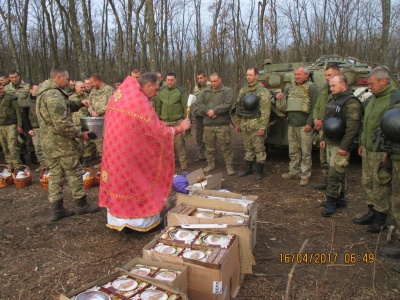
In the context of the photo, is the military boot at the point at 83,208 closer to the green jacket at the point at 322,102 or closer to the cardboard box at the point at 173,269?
the cardboard box at the point at 173,269

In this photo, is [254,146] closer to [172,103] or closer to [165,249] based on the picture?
[172,103]

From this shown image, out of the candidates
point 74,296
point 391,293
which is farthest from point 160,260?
point 391,293

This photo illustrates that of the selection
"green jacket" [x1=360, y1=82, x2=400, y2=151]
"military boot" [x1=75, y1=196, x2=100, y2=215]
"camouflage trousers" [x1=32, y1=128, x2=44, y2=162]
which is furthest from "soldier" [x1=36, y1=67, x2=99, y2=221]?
"green jacket" [x1=360, y1=82, x2=400, y2=151]

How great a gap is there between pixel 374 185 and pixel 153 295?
A: 3.08 meters

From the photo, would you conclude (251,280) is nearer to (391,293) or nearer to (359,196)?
(391,293)

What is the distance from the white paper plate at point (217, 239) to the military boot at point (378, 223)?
227 centimetres

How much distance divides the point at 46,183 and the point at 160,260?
444 cm

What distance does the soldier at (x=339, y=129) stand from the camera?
447cm

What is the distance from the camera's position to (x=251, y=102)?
6344 millimetres

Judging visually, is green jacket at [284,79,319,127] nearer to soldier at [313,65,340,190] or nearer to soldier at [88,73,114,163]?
soldier at [313,65,340,190]

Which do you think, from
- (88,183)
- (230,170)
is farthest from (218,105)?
(88,183)

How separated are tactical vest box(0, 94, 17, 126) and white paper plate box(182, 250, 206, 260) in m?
6.09

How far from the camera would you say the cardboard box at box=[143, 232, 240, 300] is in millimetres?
2594

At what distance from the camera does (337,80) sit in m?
4.57
